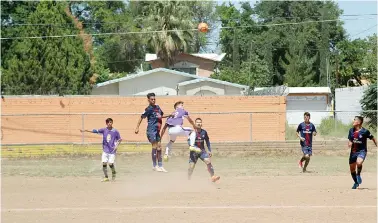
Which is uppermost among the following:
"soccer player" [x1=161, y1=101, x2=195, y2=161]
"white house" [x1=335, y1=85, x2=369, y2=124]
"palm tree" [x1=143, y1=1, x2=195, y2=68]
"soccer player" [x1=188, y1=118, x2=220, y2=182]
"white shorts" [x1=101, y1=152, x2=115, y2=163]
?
"palm tree" [x1=143, y1=1, x2=195, y2=68]

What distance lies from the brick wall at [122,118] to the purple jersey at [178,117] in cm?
1213

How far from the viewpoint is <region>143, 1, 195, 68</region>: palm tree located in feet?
182

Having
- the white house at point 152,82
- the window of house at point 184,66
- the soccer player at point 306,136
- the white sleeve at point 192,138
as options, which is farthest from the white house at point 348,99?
the white sleeve at point 192,138

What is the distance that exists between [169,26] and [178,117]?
37.6m

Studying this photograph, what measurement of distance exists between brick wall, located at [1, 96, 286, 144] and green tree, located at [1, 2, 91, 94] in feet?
42.6

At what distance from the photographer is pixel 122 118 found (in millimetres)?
31812

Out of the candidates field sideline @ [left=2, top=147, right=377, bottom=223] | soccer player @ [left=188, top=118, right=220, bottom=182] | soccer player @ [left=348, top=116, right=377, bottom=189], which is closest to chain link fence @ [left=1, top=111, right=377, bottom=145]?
field sideline @ [left=2, top=147, right=377, bottom=223]

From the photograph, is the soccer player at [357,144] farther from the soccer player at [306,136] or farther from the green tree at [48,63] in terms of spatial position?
the green tree at [48,63]

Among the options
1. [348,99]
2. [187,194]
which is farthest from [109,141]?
[348,99]

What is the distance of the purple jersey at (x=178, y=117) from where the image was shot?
19.0 meters

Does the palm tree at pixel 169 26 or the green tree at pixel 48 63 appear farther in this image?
the palm tree at pixel 169 26

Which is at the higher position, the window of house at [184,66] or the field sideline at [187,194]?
the window of house at [184,66]

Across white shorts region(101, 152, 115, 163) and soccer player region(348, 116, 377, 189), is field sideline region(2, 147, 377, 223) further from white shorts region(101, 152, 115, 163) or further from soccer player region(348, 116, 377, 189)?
white shorts region(101, 152, 115, 163)

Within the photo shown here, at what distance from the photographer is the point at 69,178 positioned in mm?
20500
